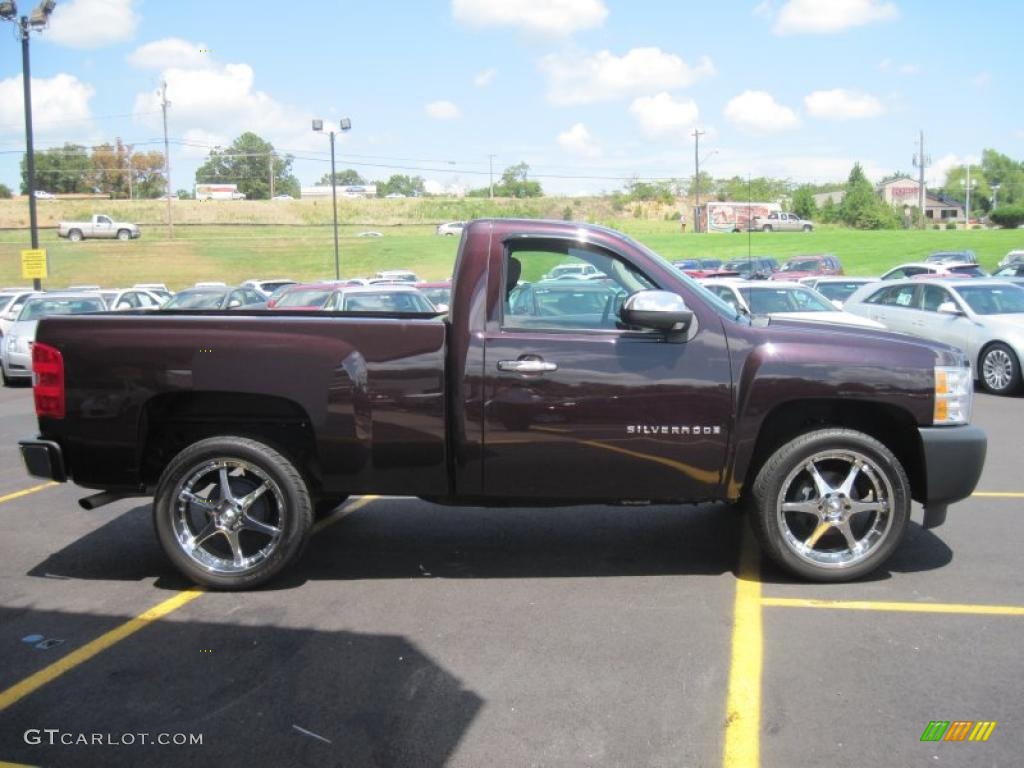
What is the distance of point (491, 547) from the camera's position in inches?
226

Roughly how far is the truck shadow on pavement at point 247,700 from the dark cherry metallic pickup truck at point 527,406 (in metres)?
0.77

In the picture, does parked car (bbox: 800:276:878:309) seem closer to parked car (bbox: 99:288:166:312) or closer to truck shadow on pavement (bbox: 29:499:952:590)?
parked car (bbox: 99:288:166:312)

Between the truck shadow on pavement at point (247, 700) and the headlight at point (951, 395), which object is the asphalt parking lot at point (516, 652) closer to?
the truck shadow on pavement at point (247, 700)

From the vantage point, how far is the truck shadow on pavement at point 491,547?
5281mm

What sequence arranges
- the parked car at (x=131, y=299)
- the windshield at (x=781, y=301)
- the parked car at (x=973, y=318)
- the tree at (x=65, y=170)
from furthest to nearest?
1. the tree at (x=65, y=170)
2. the parked car at (x=131, y=299)
3. the windshield at (x=781, y=301)
4. the parked car at (x=973, y=318)

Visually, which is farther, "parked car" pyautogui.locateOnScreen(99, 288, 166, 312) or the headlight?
"parked car" pyautogui.locateOnScreen(99, 288, 166, 312)

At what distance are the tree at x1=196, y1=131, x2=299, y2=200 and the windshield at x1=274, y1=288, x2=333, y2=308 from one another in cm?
11805

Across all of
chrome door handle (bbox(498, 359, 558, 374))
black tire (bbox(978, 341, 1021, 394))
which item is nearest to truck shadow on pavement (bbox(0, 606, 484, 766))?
chrome door handle (bbox(498, 359, 558, 374))

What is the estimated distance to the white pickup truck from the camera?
59.9 m

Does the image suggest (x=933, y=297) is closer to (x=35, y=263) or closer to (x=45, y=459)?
(x=45, y=459)

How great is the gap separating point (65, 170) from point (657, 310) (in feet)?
433

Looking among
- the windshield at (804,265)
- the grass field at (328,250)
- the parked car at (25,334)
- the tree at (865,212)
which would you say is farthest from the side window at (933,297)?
the tree at (865,212)

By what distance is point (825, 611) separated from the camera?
4574 mm

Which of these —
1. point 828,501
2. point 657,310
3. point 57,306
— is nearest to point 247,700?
point 657,310
